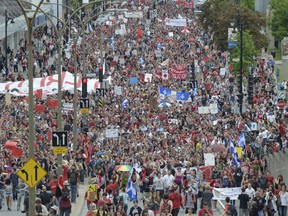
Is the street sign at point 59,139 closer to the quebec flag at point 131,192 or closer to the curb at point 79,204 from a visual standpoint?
the curb at point 79,204

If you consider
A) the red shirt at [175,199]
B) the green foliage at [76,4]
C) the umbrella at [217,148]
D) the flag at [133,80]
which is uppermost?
the green foliage at [76,4]

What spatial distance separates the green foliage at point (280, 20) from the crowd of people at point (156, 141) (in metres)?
16.4

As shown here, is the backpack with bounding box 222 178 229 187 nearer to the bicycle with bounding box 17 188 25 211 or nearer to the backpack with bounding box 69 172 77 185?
the backpack with bounding box 69 172 77 185

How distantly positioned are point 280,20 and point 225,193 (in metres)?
70.9

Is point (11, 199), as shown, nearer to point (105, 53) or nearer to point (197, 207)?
point (197, 207)

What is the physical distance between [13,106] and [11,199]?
21.6 metres

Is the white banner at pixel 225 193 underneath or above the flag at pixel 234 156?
underneath

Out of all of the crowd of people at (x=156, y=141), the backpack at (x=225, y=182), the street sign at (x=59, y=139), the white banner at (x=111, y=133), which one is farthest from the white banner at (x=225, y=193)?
the white banner at (x=111, y=133)

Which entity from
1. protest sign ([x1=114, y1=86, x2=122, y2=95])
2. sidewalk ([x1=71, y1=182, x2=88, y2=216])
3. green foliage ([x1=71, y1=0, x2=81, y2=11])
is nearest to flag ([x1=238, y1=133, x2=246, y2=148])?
sidewalk ([x1=71, y1=182, x2=88, y2=216])

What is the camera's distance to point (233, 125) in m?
54.0

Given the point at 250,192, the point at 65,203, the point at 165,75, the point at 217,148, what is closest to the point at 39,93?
the point at 165,75

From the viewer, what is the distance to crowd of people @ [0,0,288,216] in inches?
1388

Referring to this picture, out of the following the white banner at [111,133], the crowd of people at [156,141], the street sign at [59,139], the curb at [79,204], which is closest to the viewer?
the crowd of people at [156,141]

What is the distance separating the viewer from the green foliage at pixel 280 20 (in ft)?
347
